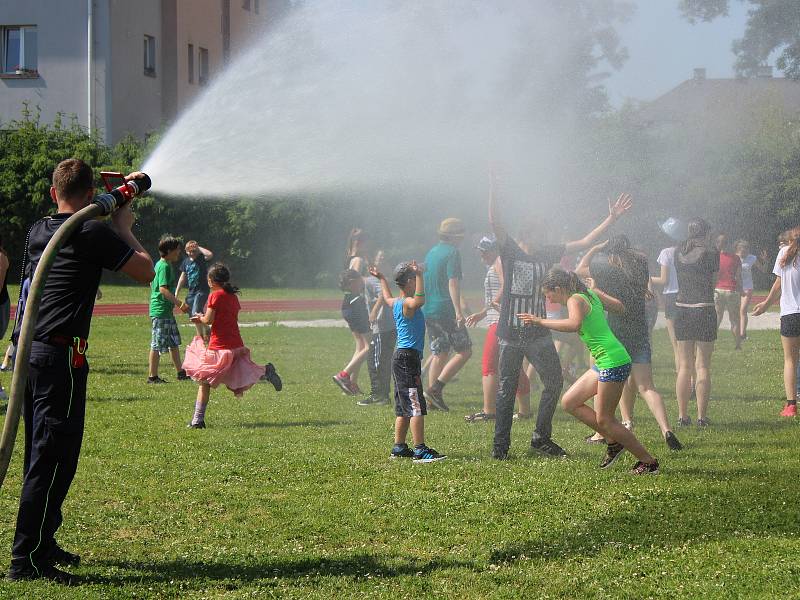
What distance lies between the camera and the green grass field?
207 inches

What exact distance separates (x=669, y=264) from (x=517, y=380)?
4376 mm

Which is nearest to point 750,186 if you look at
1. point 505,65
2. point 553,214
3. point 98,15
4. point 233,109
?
point 553,214

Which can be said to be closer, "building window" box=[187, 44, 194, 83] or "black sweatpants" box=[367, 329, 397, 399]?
"black sweatpants" box=[367, 329, 397, 399]

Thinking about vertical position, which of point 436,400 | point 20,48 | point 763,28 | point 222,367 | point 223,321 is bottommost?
point 436,400

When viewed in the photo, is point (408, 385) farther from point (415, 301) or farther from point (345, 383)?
point (345, 383)

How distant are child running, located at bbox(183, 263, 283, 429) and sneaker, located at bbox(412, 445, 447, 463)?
277 centimetres

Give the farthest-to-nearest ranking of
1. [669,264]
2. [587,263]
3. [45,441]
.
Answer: [669,264] → [587,263] → [45,441]

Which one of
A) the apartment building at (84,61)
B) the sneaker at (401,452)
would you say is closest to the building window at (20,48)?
the apartment building at (84,61)

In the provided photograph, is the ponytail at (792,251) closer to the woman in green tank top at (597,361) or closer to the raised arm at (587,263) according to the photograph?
the raised arm at (587,263)

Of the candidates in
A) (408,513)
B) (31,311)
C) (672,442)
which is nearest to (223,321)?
(408,513)

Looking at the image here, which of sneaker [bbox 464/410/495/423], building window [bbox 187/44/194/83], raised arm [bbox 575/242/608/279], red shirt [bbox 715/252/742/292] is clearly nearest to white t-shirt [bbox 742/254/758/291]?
red shirt [bbox 715/252/742/292]

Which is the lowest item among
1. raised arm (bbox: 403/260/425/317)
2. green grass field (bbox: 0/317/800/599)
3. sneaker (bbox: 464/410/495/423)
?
green grass field (bbox: 0/317/800/599)

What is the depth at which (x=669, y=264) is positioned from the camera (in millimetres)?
12031

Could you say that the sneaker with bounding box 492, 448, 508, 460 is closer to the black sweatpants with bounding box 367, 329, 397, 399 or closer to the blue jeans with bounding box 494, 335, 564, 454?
the blue jeans with bounding box 494, 335, 564, 454
